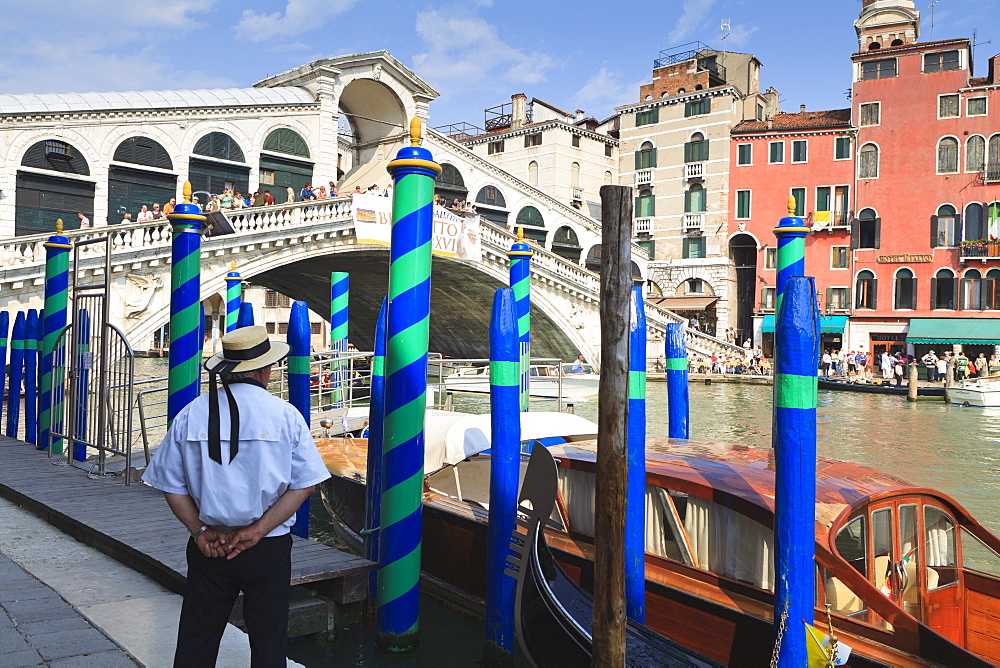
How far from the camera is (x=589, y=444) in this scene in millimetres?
5016

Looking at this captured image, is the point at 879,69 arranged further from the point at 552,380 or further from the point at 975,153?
the point at 552,380

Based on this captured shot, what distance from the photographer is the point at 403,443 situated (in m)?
3.81

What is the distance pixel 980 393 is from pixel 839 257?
9.06 meters

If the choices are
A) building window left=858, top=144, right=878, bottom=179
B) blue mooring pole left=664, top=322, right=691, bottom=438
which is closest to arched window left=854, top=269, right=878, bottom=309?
building window left=858, top=144, right=878, bottom=179

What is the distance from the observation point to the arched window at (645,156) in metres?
28.2

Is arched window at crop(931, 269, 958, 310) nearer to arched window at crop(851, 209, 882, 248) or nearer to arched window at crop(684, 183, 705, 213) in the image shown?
arched window at crop(851, 209, 882, 248)

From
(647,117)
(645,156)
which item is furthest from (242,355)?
(647,117)

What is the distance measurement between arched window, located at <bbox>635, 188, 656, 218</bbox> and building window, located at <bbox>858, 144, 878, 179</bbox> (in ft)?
21.7

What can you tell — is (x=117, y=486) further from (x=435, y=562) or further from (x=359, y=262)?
(x=359, y=262)

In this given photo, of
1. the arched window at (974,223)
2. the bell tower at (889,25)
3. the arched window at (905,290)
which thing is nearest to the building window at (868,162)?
the arched window at (974,223)

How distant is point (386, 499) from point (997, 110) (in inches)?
997

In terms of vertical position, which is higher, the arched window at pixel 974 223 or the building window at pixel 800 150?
the building window at pixel 800 150

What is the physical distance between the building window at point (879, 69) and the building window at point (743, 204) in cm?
481

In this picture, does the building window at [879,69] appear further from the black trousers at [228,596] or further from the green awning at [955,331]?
the black trousers at [228,596]
